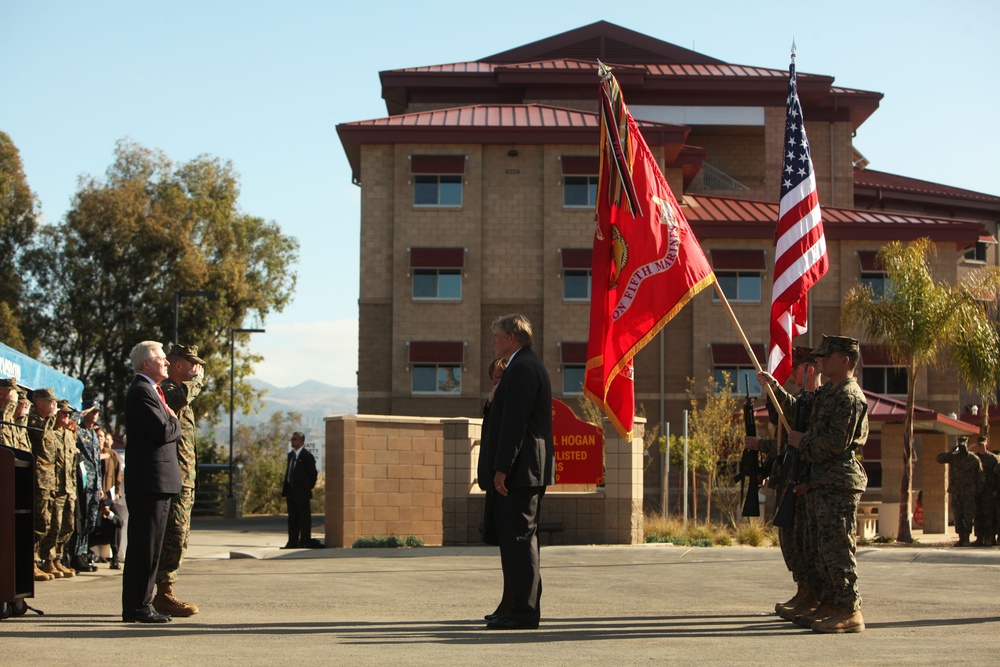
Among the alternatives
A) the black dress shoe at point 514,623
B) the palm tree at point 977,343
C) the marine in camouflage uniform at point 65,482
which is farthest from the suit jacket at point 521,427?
the palm tree at point 977,343

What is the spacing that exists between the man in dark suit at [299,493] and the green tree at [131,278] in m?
28.7

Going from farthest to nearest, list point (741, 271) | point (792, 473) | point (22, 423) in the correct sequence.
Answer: point (741, 271), point (22, 423), point (792, 473)

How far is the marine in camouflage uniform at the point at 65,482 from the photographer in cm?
1429

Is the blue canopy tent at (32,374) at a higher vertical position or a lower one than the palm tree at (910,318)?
lower

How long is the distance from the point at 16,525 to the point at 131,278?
4331 cm

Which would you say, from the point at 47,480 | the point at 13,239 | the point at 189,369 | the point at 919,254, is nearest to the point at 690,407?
the point at 919,254

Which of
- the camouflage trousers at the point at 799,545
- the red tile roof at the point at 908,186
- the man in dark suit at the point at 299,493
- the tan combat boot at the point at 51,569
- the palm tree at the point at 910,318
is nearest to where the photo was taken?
the camouflage trousers at the point at 799,545

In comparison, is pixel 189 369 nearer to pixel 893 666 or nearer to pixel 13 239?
pixel 893 666

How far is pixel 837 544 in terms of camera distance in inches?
352

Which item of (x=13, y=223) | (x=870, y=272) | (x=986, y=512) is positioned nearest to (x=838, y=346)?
(x=986, y=512)

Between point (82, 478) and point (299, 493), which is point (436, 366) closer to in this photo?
point (299, 493)

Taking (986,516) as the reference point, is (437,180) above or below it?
above

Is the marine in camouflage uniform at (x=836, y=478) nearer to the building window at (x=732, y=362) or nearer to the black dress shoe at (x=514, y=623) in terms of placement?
the black dress shoe at (x=514, y=623)

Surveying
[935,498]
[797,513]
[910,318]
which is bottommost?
[935,498]
